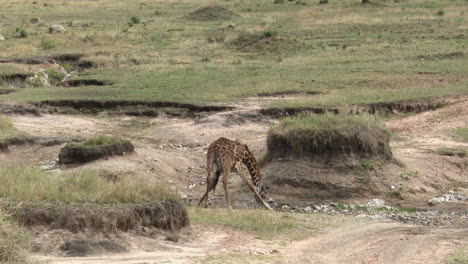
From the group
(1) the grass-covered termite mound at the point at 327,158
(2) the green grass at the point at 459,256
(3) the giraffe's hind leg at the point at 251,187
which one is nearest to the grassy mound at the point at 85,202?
(2) the green grass at the point at 459,256

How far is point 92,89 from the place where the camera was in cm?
3209

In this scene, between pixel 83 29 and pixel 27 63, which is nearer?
pixel 27 63

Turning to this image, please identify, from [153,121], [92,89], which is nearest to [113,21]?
[92,89]

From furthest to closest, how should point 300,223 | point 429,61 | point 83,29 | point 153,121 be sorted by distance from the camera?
point 83,29
point 429,61
point 153,121
point 300,223

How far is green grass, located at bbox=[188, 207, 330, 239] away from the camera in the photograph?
50.9 feet

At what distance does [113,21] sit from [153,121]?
28.9 metres

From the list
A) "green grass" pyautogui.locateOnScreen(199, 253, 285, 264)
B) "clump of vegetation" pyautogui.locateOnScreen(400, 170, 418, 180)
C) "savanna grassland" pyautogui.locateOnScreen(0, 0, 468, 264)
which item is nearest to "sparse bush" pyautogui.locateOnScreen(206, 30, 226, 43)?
"savanna grassland" pyautogui.locateOnScreen(0, 0, 468, 264)

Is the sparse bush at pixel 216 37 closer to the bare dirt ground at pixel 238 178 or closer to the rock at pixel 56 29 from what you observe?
the rock at pixel 56 29

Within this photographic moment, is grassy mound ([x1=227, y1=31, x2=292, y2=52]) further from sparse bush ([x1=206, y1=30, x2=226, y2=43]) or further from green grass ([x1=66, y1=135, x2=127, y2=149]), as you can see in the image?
green grass ([x1=66, y1=135, x2=127, y2=149])

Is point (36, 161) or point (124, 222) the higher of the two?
point (124, 222)

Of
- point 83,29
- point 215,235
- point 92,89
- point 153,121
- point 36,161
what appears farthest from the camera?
point 83,29

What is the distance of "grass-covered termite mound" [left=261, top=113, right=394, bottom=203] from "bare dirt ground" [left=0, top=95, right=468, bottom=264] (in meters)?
0.67

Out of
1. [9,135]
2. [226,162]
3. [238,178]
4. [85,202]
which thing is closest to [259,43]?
[9,135]

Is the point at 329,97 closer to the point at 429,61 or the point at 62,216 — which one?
the point at 429,61
